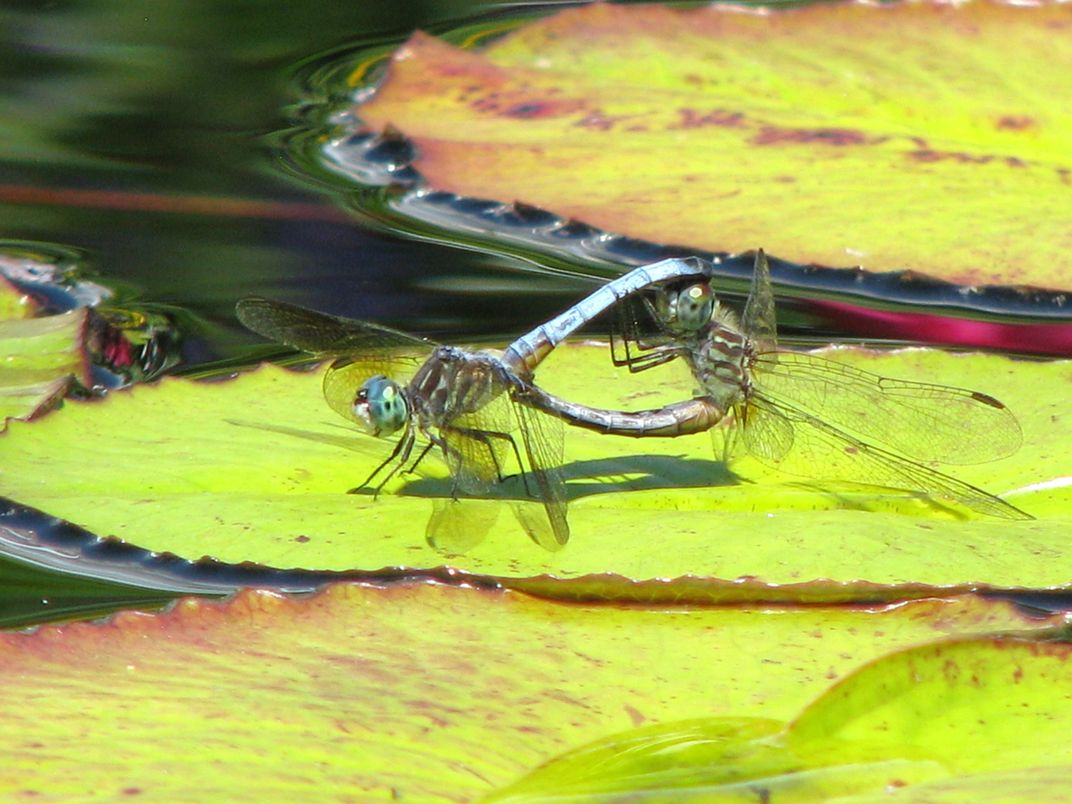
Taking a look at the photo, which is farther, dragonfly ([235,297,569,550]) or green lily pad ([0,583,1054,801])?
dragonfly ([235,297,569,550])

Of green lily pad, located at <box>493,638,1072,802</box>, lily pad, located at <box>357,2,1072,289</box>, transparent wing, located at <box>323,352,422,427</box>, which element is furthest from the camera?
lily pad, located at <box>357,2,1072,289</box>

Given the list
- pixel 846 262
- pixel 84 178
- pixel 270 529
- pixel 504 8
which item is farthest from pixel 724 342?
pixel 504 8

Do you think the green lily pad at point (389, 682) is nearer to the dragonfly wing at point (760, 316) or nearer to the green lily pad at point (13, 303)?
the dragonfly wing at point (760, 316)

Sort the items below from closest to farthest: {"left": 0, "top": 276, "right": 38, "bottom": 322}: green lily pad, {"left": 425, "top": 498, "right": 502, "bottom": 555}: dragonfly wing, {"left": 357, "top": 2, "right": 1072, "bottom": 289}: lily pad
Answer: {"left": 425, "top": 498, "right": 502, "bottom": 555}: dragonfly wing < {"left": 0, "top": 276, "right": 38, "bottom": 322}: green lily pad < {"left": 357, "top": 2, "right": 1072, "bottom": 289}: lily pad

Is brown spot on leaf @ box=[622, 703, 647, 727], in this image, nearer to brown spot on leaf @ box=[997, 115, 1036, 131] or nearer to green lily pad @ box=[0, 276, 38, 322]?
green lily pad @ box=[0, 276, 38, 322]

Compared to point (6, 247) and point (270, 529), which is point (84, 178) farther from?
point (270, 529)

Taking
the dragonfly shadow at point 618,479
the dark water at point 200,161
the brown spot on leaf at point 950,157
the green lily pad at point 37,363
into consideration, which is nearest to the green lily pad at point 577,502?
the dragonfly shadow at point 618,479

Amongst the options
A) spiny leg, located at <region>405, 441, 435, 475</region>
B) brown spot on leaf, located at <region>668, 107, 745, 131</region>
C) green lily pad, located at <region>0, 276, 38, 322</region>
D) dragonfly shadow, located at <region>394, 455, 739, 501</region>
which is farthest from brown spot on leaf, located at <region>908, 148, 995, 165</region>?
green lily pad, located at <region>0, 276, 38, 322</region>
